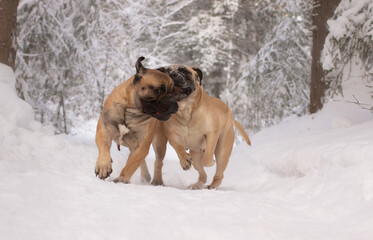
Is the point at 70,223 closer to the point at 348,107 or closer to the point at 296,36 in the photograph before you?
the point at 348,107

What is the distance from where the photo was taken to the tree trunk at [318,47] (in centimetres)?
852

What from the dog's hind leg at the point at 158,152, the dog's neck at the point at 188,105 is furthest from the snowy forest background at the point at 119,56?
the dog's hind leg at the point at 158,152

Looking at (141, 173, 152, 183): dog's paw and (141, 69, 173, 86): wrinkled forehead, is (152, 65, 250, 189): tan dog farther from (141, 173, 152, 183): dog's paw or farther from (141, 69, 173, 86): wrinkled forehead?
(141, 173, 152, 183): dog's paw

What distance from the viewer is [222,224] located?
2.63 meters

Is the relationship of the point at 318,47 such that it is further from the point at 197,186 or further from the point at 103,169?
the point at 103,169

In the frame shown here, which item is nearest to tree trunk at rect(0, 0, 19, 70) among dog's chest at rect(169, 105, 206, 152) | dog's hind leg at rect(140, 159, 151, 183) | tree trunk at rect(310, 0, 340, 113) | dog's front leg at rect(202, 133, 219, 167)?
dog's hind leg at rect(140, 159, 151, 183)

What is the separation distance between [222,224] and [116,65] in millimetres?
10359

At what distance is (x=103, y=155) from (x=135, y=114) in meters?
0.60

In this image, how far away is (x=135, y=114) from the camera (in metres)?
4.35

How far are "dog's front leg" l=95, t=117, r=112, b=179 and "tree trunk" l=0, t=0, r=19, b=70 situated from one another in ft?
12.2

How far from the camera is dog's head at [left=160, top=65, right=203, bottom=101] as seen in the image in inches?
171

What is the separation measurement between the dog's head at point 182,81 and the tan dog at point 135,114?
0.11 metres

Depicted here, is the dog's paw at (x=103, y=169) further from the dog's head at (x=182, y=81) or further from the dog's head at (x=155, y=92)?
the dog's head at (x=182, y=81)

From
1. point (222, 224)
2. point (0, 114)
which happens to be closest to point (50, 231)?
point (222, 224)
